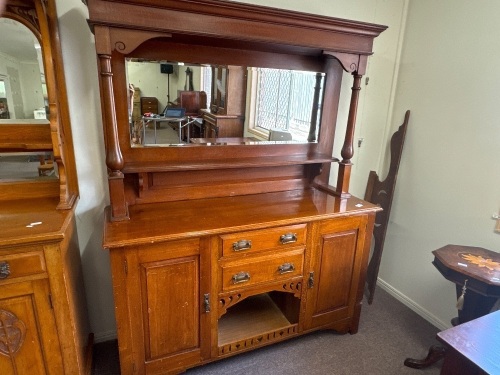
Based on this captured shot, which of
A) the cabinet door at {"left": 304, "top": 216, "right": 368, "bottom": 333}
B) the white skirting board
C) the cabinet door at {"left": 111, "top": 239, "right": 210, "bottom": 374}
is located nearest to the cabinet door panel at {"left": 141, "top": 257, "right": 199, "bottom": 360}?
the cabinet door at {"left": 111, "top": 239, "right": 210, "bottom": 374}

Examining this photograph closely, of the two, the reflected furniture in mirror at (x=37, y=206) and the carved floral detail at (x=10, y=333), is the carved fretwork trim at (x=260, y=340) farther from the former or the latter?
the carved floral detail at (x=10, y=333)

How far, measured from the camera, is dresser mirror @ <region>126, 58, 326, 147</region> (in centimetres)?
166

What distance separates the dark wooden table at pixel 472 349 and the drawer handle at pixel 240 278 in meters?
0.87

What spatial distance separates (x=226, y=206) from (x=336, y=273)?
78 cm

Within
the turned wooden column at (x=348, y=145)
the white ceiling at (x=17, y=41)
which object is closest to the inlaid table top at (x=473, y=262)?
the turned wooden column at (x=348, y=145)

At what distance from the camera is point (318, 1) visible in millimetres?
1958

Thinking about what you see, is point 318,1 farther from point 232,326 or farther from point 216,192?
point 232,326

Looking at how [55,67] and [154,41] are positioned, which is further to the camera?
[154,41]

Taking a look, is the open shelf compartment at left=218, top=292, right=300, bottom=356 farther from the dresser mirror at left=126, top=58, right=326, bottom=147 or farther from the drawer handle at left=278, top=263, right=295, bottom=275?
the dresser mirror at left=126, top=58, right=326, bottom=147

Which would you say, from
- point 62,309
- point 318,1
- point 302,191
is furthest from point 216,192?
point 318,1

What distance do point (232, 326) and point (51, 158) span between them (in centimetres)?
135

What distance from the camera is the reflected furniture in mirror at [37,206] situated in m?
1.23

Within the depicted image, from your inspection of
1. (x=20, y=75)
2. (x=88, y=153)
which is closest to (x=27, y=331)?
(x=88, y=153)

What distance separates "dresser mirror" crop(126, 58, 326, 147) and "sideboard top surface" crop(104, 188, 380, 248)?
0.36 m
